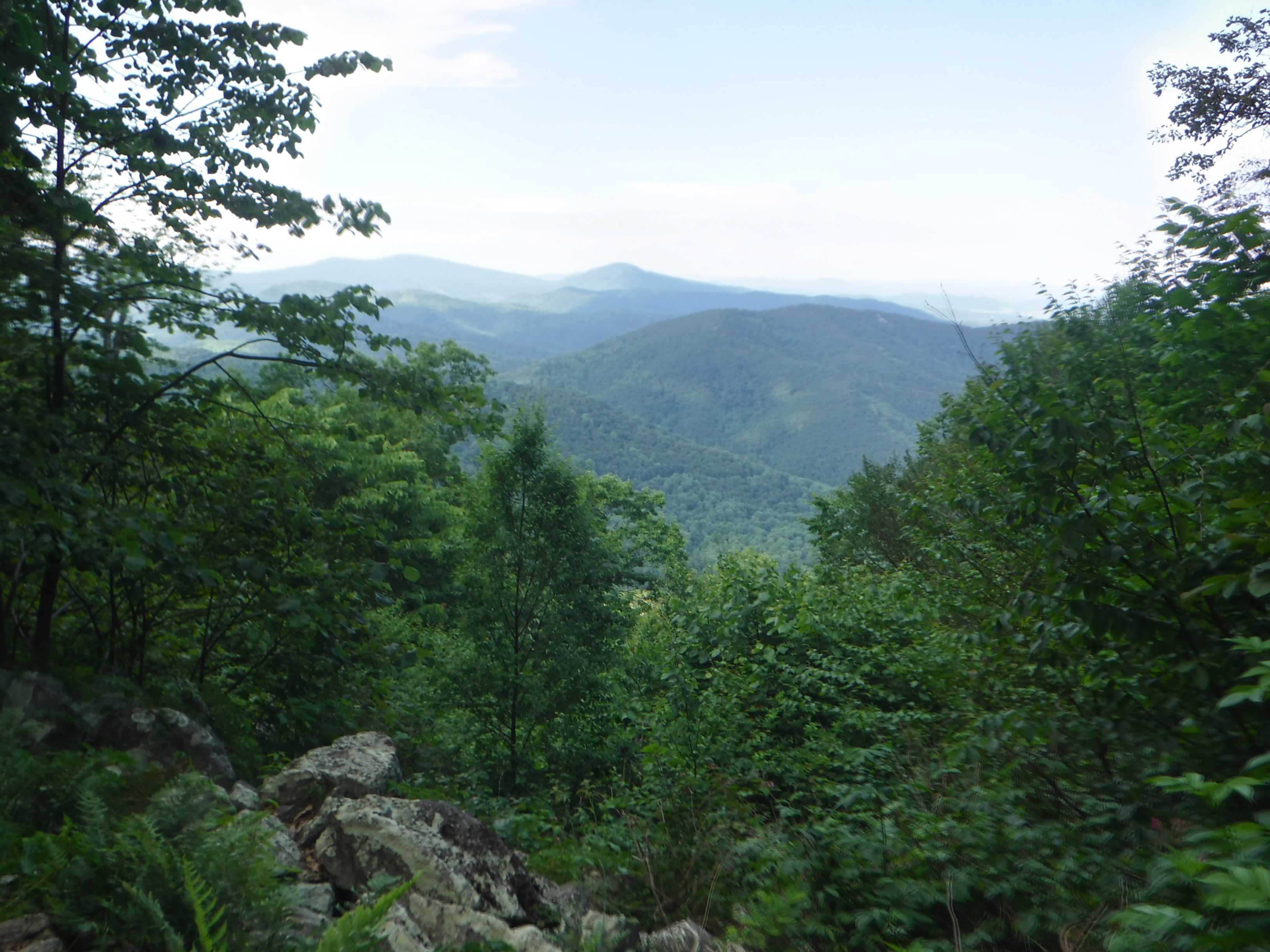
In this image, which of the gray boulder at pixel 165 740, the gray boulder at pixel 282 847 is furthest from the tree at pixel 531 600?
the gray boulder at pixel 282 847

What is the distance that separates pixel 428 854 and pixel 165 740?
1955mm

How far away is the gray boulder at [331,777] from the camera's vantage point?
185 inches

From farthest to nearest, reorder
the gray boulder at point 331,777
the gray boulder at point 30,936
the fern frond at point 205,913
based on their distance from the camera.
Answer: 1. the gray boulder at point 331,777
2. the gray boulder at point 30,936
3. the fern frond at point 205,913

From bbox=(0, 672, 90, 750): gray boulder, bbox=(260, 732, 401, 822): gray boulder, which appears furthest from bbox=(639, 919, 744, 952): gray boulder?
bbox=(0, 672, 90, 750): gray boulder

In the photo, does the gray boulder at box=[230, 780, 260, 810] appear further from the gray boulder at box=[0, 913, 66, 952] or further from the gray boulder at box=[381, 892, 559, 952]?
the gray boulder at box=[0, 913, 66, 952]

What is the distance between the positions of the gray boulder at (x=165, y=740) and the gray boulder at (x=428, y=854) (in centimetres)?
94

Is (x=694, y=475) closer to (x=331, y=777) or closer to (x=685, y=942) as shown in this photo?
(x=331, y=777)

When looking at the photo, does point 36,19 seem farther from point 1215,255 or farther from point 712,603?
point 712,603

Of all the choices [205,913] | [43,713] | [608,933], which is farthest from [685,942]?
[43,713]

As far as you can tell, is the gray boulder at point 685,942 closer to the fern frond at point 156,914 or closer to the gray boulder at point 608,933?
the gray boulder at point 608,933

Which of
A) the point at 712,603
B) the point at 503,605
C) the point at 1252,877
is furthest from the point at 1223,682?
the point at 503,605

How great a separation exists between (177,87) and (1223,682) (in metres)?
5.99

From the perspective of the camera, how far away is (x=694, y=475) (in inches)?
5059

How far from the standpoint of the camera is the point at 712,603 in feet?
34.8
